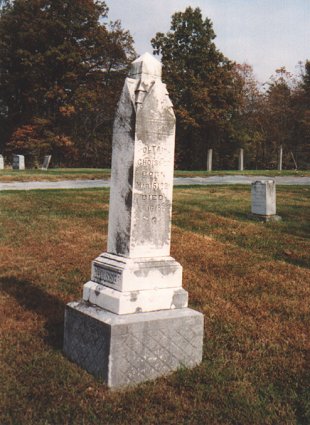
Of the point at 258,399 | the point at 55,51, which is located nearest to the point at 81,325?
the point at 258,399

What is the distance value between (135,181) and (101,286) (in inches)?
39.0

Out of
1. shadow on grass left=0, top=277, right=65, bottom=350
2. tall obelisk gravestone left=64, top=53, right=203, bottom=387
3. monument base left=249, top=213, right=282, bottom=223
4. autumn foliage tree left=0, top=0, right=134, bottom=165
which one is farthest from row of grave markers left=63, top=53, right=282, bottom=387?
autumn foliage tree left=0, top=0, right=134, bottom=165

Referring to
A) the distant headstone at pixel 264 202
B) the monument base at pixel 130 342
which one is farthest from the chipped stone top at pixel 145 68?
the distant headstone at pixel 264 202

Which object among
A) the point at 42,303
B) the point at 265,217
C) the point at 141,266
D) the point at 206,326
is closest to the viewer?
the point at 141,266

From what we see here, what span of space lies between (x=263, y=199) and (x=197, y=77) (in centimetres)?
2831

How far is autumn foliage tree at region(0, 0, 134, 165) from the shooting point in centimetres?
3591

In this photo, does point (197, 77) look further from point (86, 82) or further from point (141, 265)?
point (141, 265)

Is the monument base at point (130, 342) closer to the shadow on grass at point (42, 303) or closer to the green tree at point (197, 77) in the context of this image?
the shadow on grass at point (42, 303)

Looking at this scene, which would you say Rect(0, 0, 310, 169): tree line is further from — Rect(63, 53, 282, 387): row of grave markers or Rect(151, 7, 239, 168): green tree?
Rect(63, 53, 282, 387): row of grave markers

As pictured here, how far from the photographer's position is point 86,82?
129 feet

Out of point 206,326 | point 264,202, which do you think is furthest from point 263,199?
point 206,326

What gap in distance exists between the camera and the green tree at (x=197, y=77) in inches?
1465

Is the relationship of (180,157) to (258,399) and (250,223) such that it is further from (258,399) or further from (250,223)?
(258,399)

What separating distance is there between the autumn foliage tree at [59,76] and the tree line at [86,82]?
0.08 m
